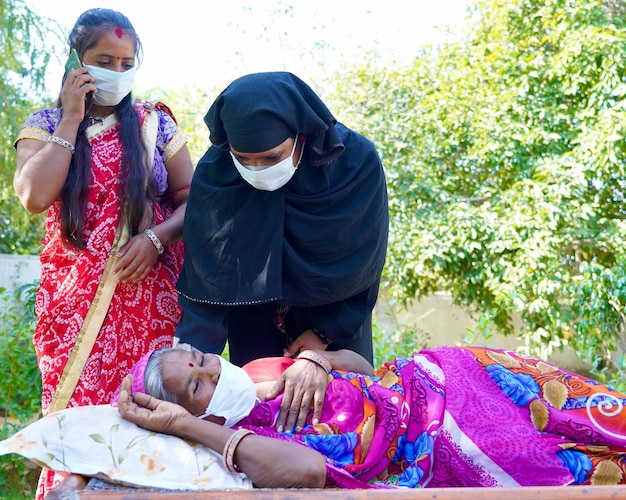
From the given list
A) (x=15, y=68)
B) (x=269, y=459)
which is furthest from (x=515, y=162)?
(x=269, y=459)

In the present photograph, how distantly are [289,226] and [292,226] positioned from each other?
13 mm

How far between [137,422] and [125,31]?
1575 mm

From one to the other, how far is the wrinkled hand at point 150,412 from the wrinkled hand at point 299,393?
0.37m

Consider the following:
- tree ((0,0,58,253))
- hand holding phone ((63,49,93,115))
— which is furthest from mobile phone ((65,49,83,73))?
tree ((0,0,58,253))

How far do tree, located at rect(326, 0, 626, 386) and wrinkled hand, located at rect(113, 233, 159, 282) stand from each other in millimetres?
6000

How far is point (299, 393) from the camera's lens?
2.38 m

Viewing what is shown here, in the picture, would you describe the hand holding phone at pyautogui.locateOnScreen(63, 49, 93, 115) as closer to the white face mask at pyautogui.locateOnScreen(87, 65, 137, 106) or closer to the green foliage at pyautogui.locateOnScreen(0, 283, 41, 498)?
the white face mask at pyautogui.locateOnScreen(87, 65, 137, 106)

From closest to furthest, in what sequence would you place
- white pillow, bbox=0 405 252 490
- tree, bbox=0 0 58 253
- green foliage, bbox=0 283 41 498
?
white pillow, bbox=0 405 252 490 → green foliage, bbox=0 283 41 498 → tree, bbox=0 0 58 253

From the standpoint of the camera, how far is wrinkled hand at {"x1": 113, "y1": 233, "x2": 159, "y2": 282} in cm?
285

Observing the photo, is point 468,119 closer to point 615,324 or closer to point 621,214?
point 621,214

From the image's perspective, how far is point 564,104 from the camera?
960 cm

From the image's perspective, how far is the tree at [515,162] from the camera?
349 inches

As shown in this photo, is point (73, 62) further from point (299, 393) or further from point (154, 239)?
point (299, 393)

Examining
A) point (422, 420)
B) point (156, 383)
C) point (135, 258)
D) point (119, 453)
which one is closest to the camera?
point (119, 453)
